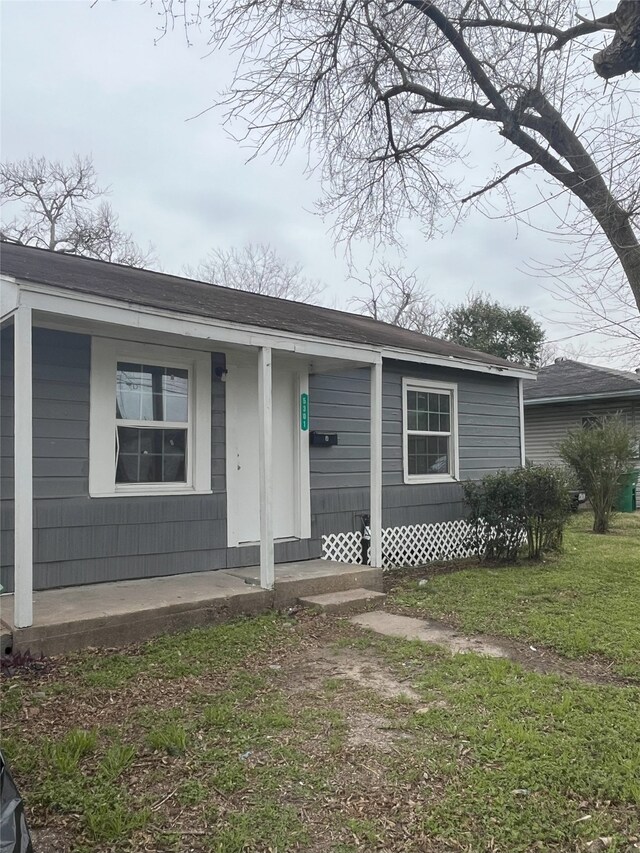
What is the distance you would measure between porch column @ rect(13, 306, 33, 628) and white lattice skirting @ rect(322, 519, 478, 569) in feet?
12.9

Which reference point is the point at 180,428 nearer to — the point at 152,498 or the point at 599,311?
the point at 152,498

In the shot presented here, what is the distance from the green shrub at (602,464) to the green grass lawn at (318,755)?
8.28 meters

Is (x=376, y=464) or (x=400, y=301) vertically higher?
(x=400, y=301)

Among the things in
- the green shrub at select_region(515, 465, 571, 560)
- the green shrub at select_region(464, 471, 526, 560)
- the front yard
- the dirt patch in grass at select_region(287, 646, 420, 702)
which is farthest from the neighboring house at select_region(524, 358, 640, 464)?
the dirt patch in grass at select_region(287, 646, 420, 702)

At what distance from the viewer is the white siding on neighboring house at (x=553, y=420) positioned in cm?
1656

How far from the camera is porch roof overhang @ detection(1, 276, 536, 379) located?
14.8 ft

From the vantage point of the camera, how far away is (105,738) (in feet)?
10.5

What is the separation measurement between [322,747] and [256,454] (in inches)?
163

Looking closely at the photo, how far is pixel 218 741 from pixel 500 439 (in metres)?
8.06

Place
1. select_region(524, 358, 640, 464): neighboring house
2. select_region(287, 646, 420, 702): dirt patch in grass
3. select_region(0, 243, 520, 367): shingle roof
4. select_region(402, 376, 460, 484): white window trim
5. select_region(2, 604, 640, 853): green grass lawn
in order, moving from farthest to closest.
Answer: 1. select_region(524, 358, 640, 464): neighboring house
2. select_region(402, 376, 460, 484): white window trim
3. select_region(0, 243, 520, 367): shingle roof
4. select_region(287, 646, 420, 702): dirt patch in grass
5. select_region(2, 604, 640, 853): green grass lawn

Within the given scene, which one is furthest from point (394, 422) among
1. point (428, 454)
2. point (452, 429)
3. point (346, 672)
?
point (346, 672)

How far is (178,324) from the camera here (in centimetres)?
529

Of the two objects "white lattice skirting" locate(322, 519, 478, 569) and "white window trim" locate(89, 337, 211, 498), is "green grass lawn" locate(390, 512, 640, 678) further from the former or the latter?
"white window trim" locate(89, 337, 211, 498)

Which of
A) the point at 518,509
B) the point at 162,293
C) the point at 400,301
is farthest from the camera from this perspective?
the point at 400,301
